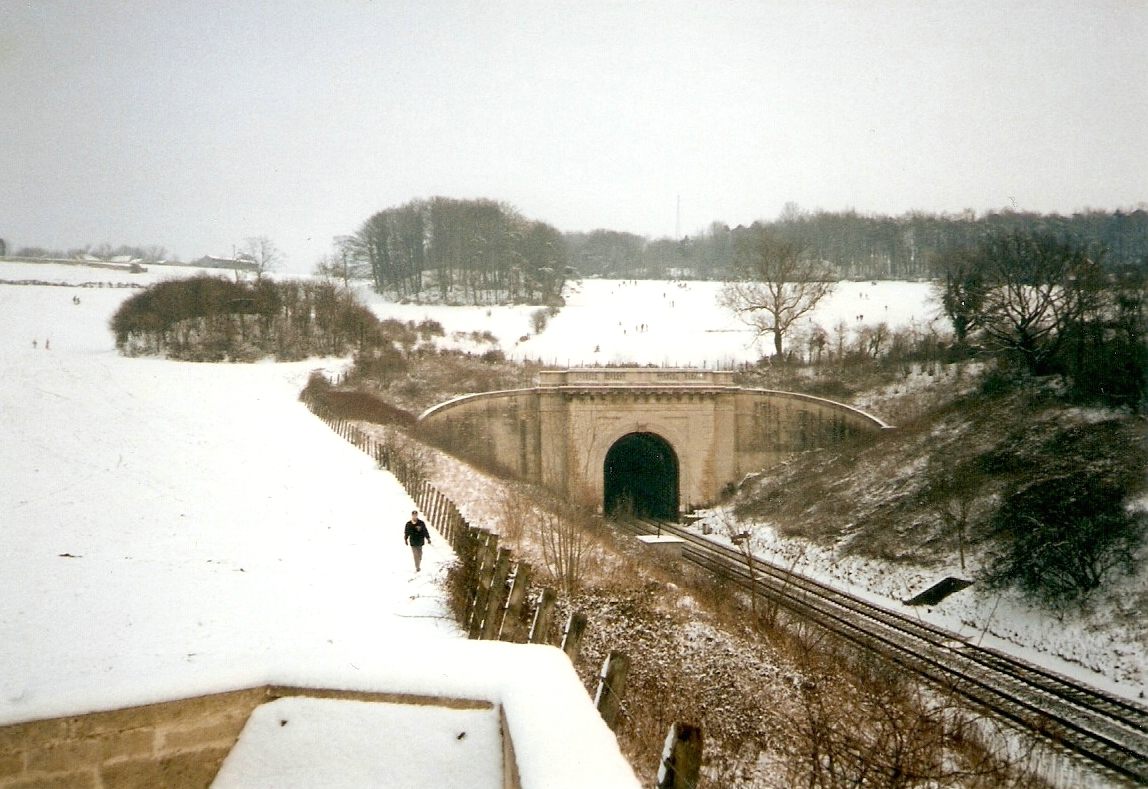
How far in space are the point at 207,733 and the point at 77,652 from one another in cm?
318

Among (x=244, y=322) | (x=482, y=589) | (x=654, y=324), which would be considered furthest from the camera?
(x=654, y=324)

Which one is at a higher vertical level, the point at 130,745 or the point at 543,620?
the point at 130,745

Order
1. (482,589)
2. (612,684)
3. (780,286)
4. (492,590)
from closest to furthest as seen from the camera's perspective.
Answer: (612,684), (492,590), (482,589), (780,286)

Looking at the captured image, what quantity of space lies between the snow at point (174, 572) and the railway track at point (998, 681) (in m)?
7.06

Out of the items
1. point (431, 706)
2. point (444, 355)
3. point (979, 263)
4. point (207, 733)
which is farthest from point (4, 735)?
point (444, 355)

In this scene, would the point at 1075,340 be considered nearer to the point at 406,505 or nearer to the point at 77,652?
the point at 406,505

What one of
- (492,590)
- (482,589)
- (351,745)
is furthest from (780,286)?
(351,745)

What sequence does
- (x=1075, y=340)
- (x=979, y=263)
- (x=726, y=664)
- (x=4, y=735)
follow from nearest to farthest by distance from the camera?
(x=4, y=735) < (x=726, y=664) < (x=1075, y=340) < (x=979, y=263)

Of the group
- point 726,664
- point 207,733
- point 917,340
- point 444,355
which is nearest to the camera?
point 207,733

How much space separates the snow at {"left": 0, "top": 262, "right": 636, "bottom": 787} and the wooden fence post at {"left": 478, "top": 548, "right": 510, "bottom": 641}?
1.31 meters

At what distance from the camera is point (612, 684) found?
16.5 feet

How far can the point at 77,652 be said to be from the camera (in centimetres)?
645

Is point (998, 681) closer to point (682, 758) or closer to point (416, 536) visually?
point (416, 536)

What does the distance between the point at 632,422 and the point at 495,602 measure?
26.2 meters
